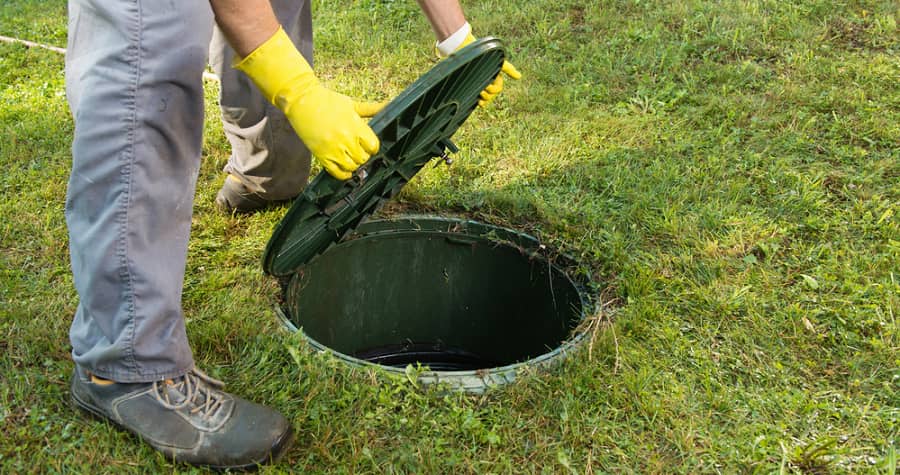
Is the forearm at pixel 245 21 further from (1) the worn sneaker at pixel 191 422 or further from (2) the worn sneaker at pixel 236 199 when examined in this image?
(2) the worn sneaker at pixel 236 199

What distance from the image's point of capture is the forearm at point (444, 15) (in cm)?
254

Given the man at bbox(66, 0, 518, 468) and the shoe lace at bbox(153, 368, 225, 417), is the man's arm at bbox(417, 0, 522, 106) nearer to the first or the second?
the man at bbox(66, 0, 518, 468)

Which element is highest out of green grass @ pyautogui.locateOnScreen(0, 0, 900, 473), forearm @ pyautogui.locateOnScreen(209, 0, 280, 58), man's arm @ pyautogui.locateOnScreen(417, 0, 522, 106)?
forearm @ pyautogui.locateOnScreen(209, 0, 280, 58)

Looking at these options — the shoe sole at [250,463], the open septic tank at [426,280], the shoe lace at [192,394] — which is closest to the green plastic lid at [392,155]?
the open septic tank at [426,280]

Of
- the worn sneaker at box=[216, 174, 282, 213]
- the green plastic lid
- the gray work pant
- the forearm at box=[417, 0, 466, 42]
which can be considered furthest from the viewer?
the worn sneaker at box=[216, 174, 282, 213]

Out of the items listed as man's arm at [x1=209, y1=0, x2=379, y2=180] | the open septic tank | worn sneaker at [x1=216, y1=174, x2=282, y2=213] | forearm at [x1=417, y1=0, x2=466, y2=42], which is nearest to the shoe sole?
the open septic tank

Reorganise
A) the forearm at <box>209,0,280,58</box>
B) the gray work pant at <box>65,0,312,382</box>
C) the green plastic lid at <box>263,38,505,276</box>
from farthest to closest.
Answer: the green plastic lid at <box>263,38,505,276</box>
the forearm at <box>209,0,280,58</box>
the gray work pant at <box>65,0,312,382</box>

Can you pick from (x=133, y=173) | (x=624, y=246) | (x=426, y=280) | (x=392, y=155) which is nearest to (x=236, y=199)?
(x=426, y=280)

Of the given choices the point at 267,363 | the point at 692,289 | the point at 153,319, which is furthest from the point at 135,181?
the point at 692,289

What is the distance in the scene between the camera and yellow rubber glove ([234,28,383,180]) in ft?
6.33

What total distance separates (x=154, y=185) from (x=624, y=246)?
64.2 inches

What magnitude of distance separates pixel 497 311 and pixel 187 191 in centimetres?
152

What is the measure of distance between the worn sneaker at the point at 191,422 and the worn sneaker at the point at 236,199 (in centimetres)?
114

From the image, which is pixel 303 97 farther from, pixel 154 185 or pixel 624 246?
pixel 624 246
